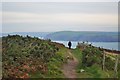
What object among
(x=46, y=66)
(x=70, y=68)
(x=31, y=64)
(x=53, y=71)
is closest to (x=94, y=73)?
(x=53, y=71)

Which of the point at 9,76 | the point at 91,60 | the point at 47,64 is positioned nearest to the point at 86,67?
the point at 91,60

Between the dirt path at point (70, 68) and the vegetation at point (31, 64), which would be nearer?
the vegetation at point (31, 64)

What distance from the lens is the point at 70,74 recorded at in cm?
2414

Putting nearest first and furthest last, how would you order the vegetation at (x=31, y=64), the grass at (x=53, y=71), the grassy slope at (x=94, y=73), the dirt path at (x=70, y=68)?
the vegetation at (x=31, y=64) → the grass at (x=53, y=71) → the grassy slope at (x=94, y=73) → the dirt path at (x=70, y=68)

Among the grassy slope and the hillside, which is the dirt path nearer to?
the hillside

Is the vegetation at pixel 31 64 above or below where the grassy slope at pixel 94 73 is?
above

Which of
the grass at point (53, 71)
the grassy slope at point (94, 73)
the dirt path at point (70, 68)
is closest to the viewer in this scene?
the grass at point (53, 71)

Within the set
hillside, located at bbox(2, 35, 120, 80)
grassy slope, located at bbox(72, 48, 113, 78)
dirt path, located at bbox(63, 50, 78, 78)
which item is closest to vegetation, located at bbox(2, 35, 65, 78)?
hillside, located at bbox(2, 35, 120, 80)

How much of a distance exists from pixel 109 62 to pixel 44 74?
23.2 feet

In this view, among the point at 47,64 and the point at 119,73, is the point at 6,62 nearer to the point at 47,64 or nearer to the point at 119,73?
the point at 47,64

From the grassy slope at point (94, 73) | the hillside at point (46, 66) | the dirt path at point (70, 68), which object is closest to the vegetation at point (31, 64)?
the hillside at point (46, 66)

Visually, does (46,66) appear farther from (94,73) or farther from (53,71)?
(94,73)

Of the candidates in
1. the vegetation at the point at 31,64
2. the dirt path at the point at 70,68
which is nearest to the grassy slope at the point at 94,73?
the dirt path at the point at 70,68

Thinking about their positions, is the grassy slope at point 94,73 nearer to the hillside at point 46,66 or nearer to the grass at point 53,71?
the hillside at point 46,66
